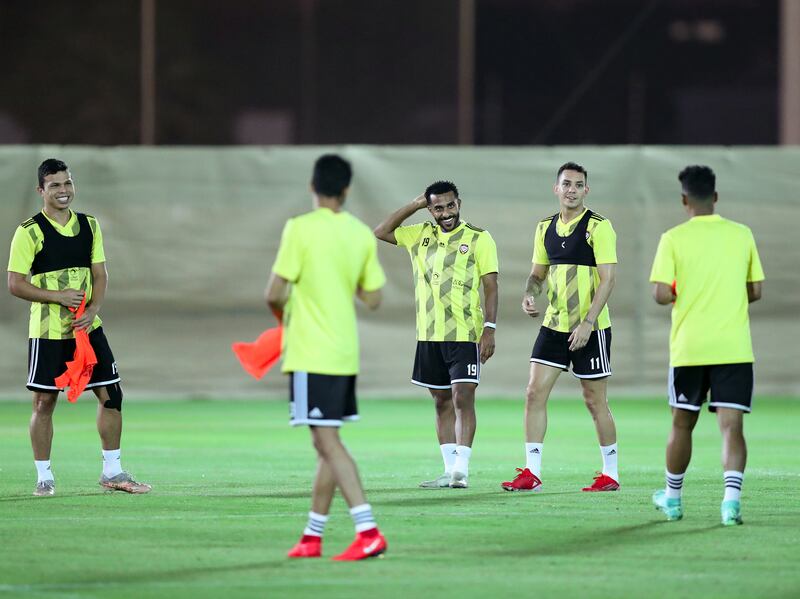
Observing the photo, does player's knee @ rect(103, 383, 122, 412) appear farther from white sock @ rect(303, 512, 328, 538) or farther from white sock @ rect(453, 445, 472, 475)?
white sock @ rect(303, 512, 328, 538)

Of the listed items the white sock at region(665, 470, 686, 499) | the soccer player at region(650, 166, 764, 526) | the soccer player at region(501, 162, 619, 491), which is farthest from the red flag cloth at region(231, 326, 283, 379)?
the soccer player at region(501, 162, 619, 491)

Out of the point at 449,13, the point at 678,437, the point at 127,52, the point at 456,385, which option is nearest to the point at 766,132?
the point at 449,13

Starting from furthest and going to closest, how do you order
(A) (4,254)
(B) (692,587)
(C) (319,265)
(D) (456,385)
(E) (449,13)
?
(E) (449,13) → (A) (4,254) → (D) (456,385) → (C) (319,265) → (B) (692,587)

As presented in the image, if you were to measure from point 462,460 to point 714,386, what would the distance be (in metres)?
2.45

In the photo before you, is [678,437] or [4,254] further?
[4,254]

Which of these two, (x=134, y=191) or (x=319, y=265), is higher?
(x=134, y=191)

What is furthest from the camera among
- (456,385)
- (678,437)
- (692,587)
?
(456,385)

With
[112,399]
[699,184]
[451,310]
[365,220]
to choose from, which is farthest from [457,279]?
[365,220]

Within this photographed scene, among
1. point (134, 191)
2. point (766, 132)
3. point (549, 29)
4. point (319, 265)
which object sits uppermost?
point (549, 29)

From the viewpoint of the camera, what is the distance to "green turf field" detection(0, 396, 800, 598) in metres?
7.21

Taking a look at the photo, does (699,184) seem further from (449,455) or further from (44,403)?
(44,403)

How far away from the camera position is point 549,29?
2405cm

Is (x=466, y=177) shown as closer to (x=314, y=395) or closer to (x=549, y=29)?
(x=549, y=29)

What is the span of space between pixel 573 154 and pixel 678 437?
9900mm
